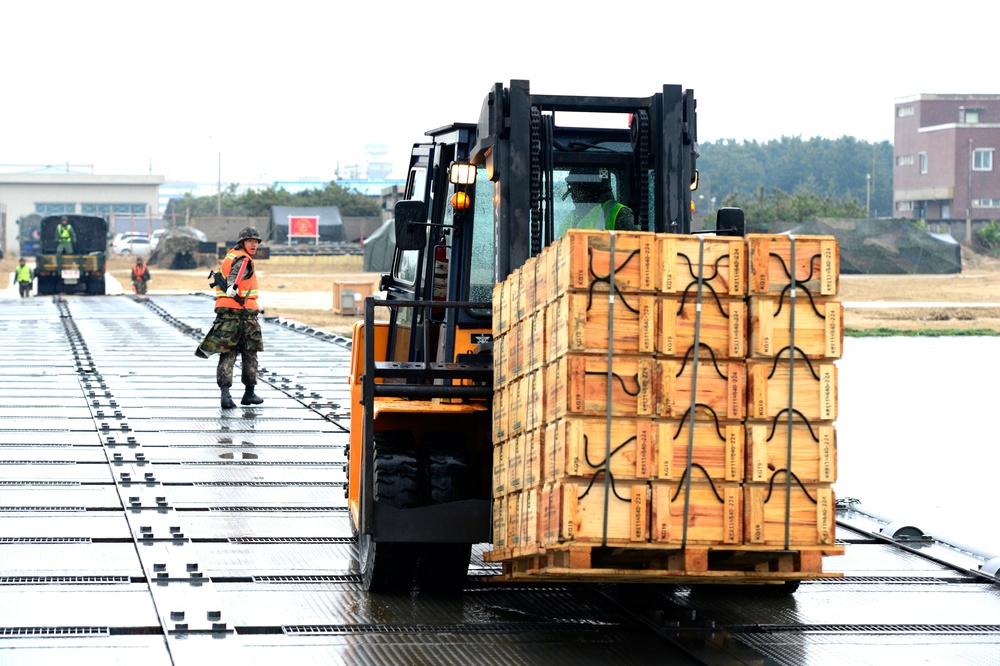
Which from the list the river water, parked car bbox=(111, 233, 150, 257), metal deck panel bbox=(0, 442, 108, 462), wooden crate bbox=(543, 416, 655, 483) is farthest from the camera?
parked car bbox=(111, 233, 150, 257)

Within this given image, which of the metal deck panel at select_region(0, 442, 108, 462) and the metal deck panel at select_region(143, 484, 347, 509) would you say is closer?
the metal deck panel at select_region(143, 484, 347, 509)

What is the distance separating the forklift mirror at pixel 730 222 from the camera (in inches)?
288

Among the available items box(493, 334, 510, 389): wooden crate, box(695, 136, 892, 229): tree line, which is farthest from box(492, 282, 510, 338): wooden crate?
box(695, 136, 892, 229): tree line

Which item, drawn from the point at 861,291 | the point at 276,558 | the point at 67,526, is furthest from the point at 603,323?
the point at 861,291

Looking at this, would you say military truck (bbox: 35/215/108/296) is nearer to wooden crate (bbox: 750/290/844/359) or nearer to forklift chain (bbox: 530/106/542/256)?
forklift chain (bbox: 530/106/542/256)

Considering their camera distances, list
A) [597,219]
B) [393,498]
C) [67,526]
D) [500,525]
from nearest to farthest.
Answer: [500,525], [393,498], [597,219], [67,526]

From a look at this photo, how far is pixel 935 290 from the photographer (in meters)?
46.8

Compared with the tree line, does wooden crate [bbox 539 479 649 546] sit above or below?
below

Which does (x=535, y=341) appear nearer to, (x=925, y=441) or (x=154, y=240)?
(x=925, y=441)

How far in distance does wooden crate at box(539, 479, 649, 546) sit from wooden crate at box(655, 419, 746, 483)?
17cm

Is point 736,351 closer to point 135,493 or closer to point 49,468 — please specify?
point 135,493

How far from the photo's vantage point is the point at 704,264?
234 inches

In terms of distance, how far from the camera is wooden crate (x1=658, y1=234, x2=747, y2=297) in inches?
233

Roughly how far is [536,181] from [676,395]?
176cm
